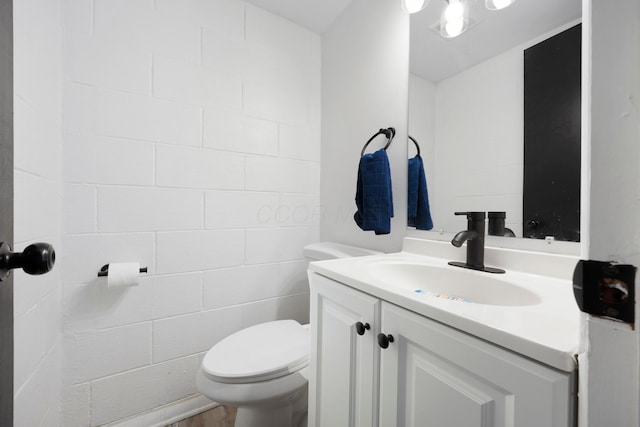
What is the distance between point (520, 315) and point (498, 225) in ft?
1.56

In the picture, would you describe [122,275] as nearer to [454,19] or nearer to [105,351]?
[105,351]

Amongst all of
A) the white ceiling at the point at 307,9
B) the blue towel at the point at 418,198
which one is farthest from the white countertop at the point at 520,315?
the white ceiling at the point at 307,9

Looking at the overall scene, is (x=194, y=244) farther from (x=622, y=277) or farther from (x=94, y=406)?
(x=622, y=277)

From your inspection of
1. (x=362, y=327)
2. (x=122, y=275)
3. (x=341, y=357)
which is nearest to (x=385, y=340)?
(x=362, y=327)

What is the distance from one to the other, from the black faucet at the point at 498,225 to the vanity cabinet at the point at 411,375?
513 mm

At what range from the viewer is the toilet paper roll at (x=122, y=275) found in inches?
39.8

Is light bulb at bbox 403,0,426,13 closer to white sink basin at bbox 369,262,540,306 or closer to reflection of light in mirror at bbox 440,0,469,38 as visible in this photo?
reflection of light in mirror at bbox 440,0,469,38

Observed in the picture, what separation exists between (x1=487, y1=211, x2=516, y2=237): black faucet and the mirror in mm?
14

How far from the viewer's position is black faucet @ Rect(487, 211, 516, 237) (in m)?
0.82

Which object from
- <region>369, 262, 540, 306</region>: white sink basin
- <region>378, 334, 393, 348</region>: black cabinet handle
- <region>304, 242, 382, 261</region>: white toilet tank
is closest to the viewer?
<region>378, 334, 393, 348</region>: black cabinet handle

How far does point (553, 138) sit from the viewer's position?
73cm

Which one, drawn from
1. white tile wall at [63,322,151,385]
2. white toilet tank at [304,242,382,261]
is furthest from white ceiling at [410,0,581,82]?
white tile wall at [63,322,151,385]

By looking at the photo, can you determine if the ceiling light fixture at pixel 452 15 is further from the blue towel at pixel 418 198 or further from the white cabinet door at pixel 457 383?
the white cabinet door at pixel 457 383

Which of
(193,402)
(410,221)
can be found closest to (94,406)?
(193,402)
